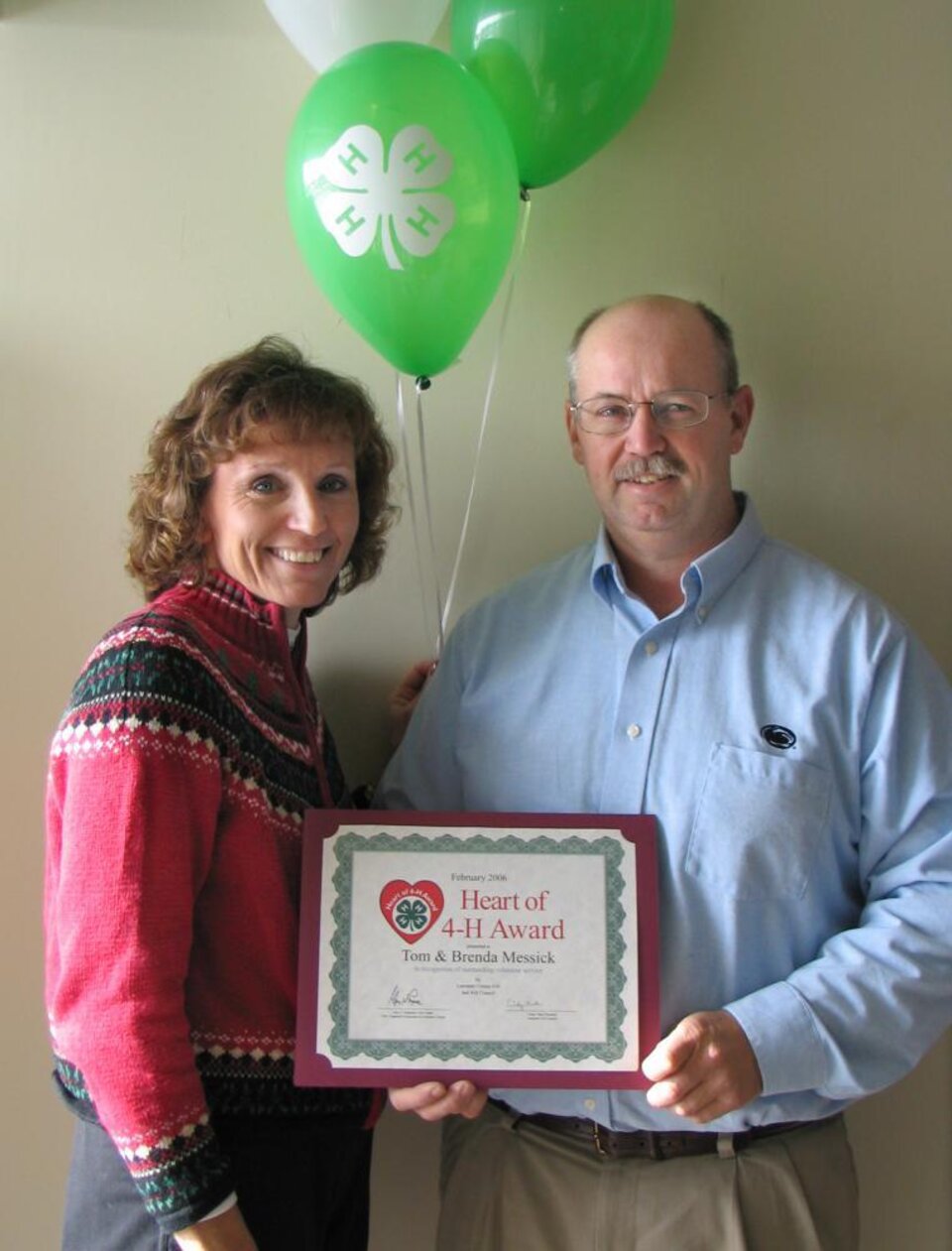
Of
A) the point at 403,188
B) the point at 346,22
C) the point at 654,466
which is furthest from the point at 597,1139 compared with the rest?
the point at 346,22

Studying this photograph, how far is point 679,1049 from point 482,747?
17.8 inches

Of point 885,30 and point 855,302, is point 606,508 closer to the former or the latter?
point 855,302

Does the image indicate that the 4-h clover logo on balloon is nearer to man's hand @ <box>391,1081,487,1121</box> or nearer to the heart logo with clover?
the heart logo with clover

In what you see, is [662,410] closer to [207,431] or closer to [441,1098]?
[207,431]

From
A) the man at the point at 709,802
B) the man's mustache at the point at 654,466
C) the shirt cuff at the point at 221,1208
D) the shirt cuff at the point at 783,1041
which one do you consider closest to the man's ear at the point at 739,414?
the man at the point at 709,802

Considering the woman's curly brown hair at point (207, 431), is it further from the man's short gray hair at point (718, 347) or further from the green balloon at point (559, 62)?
the green balloon at point (559, 62)

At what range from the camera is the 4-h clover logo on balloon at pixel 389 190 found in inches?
50.2

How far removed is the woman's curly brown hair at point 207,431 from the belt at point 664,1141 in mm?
845

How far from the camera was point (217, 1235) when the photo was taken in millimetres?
1044

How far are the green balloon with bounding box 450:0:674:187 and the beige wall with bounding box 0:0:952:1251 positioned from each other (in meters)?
0.20

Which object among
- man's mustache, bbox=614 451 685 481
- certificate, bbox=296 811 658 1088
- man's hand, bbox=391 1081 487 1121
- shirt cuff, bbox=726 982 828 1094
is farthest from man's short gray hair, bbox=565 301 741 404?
man's hand, bbox=391 1081 487 1121

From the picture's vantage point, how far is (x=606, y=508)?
143 cm

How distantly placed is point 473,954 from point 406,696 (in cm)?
51

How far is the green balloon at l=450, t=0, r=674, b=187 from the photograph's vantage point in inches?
55.1
